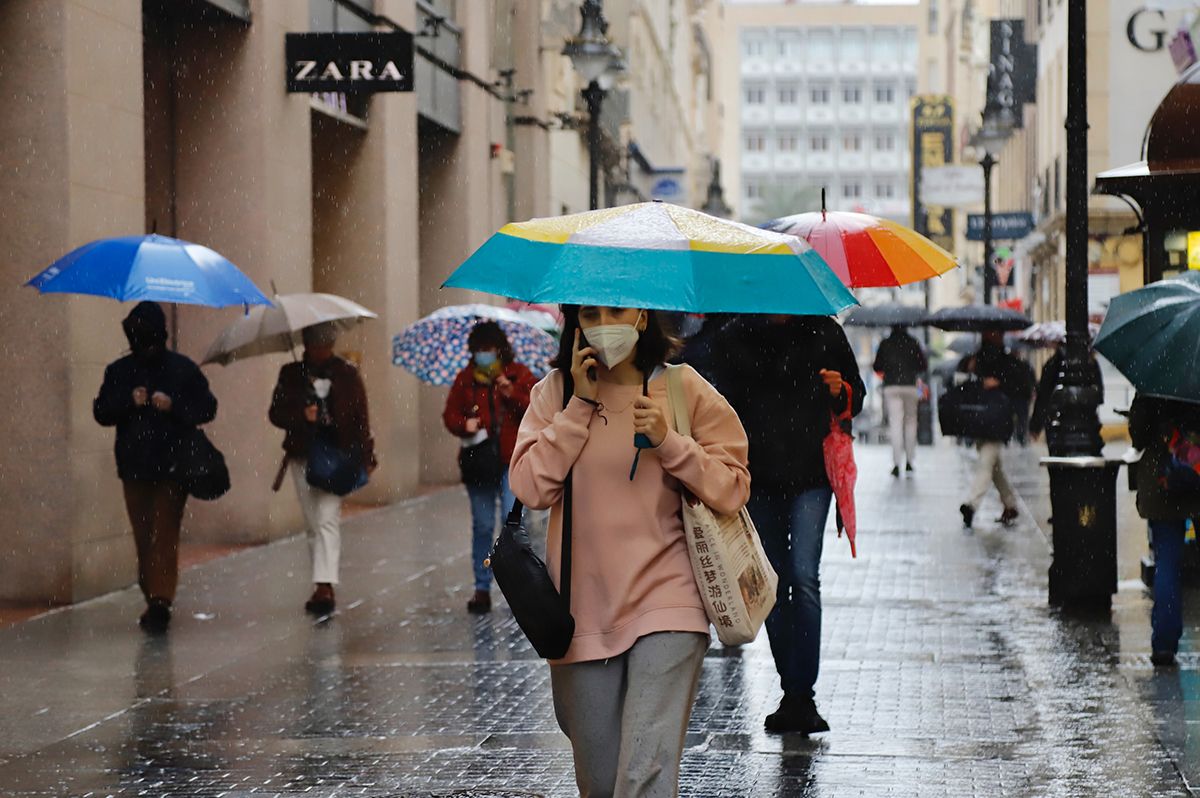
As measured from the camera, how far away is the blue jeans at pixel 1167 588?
9492 mm

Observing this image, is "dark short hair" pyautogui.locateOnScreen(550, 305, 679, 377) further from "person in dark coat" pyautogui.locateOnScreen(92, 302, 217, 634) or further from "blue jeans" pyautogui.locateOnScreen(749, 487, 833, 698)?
"person in dark coat" pyautogui.locateOnScreen(92, 302, 217, 634)

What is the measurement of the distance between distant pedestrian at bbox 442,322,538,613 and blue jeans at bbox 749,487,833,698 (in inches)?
172

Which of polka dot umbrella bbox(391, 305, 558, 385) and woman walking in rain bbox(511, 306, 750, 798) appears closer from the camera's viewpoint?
woman walking in rain bbox(511, 306, 750, 798)

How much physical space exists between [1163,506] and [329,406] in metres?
5.12

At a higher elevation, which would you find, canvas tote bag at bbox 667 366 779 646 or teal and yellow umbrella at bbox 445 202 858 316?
teal and yellow umbrella at bbox 445 202 858 316

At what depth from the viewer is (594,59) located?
58.2 feet

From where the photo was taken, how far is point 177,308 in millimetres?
15453

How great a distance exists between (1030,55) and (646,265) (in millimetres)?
42816

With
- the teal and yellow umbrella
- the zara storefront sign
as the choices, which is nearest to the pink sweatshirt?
the teal and yellow umbrella

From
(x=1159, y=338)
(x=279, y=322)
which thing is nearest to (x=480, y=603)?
(x=279, y=322)

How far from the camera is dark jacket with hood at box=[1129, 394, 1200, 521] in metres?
9.34

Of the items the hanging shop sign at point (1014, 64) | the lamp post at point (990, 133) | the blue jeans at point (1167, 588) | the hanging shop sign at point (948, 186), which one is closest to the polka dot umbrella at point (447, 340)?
the blue jeans at point (1167, 588)

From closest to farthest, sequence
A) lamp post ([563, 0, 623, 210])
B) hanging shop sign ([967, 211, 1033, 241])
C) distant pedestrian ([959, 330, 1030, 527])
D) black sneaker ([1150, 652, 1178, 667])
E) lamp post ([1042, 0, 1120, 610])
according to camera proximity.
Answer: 1. black sneaker ([1150, 652, 1178, 667])
2. lamp post ([1042, 0, 1120, 610])
3. distant pedestrian ([959, 330, 1030, 527])
4. lamp post ([563, 0, 623, 210])
5. hanging shop sign ([967, 211, 1033, 241])

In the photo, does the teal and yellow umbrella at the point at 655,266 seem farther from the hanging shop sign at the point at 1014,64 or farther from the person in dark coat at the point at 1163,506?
the hanging shop sign at the point at 1014,64
